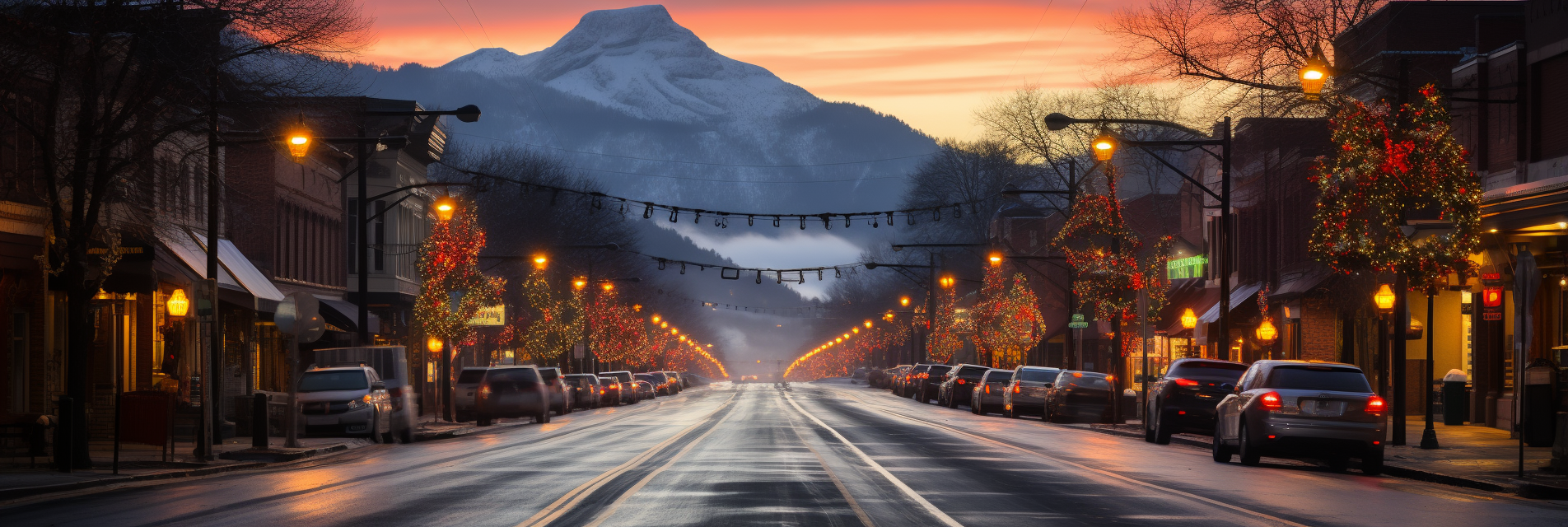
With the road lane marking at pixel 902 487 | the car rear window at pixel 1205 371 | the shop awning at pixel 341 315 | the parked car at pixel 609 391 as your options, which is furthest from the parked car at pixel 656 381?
the car rear window at pixel 1205 371

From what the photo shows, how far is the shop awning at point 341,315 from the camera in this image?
46312 mm

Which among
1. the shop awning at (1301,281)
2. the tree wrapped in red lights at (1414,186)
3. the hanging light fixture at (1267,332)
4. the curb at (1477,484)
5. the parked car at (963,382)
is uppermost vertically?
the tree wrapped in red lights at (1414,186)

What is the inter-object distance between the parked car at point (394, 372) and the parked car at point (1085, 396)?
1629 centimetres

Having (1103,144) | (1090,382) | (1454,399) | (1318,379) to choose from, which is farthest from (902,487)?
(1090,382)

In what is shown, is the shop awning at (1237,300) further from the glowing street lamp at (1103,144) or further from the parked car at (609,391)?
the parked car at (609,391)

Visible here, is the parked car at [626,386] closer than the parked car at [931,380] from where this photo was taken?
No

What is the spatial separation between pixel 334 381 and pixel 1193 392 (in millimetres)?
16484

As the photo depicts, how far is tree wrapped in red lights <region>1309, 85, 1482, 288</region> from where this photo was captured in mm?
26047

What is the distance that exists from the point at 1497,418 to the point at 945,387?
2897cm

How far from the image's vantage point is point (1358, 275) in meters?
35.8

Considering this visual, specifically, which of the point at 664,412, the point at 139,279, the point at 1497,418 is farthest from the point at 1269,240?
the point at 139,279

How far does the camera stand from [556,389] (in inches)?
1993

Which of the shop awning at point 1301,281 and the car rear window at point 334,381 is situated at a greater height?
the shop awning at point 1301,281

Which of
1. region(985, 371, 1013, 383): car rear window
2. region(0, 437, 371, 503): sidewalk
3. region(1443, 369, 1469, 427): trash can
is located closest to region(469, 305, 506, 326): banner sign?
region(985, 371, 1013, 383): car rear window
